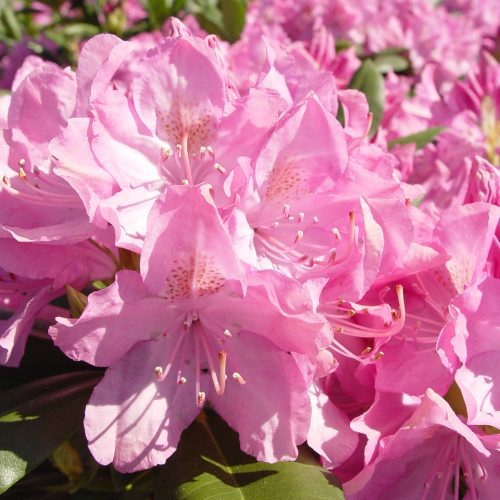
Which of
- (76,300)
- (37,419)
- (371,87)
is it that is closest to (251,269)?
(76,300)

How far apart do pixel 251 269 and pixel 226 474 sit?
10.8 inches

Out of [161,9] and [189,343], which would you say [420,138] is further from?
[161,9]

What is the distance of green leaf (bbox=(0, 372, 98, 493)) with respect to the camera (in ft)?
2.72

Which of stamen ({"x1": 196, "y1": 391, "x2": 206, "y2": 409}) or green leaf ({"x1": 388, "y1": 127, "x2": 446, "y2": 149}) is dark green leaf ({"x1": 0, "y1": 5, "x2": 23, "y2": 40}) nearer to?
green leaf ({"x1": 388, "y1": 127, "x2": 446, "y2": 149})

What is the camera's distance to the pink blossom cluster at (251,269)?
75 centimetres

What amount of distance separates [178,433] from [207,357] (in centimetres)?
9

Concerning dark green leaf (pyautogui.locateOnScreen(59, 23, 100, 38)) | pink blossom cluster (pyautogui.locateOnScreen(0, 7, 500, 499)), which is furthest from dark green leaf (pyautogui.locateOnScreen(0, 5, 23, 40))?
pink blossom cluster (pyautogui.locateOnScreen(0, 7, 500, 499))

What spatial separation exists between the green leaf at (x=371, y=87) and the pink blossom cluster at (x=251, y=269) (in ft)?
1.54

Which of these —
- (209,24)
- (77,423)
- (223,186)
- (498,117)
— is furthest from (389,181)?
(209,24)

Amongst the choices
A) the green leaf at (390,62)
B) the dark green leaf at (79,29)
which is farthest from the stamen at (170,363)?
the dark green leaf at (79,29)

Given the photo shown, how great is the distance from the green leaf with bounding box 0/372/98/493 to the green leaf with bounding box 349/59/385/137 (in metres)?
0.75

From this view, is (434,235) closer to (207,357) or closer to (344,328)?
(344,328)

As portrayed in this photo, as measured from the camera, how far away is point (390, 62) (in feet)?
7.27

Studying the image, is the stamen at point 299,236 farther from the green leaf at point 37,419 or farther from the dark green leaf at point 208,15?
the dark green leaf at point 208,15
